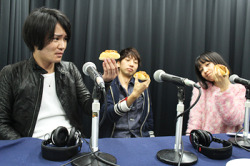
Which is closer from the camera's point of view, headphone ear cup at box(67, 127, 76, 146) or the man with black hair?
headphone ear cup at box(67, 127, 76, 146)

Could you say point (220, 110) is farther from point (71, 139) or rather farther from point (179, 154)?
point (71, 139)

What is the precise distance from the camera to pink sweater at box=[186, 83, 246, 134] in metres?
1.64

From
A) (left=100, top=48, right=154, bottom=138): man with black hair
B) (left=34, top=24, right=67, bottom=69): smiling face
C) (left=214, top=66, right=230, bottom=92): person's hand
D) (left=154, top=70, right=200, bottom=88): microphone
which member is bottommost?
(left=100, top=48, right=154, bottom=138): man with black hair

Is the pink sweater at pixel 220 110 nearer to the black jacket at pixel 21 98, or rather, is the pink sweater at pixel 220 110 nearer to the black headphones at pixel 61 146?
the black jacket at pixel 21 98

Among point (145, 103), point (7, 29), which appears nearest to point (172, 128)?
point (145, 103)

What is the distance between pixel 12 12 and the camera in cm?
196

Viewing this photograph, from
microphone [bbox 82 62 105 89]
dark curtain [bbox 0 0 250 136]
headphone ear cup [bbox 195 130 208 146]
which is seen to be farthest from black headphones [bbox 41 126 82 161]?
dark curtain [bbox 0 0 250 136]

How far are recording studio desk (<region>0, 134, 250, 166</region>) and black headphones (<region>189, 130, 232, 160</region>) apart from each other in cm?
2

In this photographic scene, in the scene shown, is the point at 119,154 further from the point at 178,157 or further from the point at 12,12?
the point at 12,12

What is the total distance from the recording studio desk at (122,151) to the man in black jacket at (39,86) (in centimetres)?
36

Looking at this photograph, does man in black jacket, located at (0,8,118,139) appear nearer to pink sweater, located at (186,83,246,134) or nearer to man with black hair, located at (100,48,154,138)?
man with black hair, located at (100,48,154,138)

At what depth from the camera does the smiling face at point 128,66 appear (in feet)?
6.57

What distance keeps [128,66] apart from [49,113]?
857 mm

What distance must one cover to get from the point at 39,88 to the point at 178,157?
1047 millimetres
